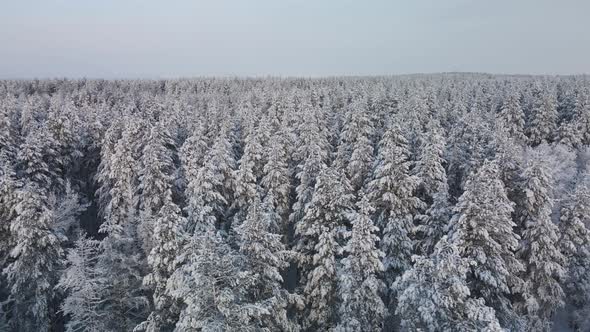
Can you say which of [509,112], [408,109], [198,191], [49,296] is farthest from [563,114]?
[49,296]

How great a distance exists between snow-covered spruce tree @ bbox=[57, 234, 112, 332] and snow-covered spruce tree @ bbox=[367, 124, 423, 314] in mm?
14303

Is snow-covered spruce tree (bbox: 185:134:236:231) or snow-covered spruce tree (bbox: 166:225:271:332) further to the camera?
snow-covered spruce tree (bbox: 185:134:236:231)

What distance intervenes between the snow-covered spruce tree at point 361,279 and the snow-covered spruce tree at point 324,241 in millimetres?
1621

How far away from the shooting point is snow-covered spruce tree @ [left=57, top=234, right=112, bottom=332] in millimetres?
18969

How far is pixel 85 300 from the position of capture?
19.5 m

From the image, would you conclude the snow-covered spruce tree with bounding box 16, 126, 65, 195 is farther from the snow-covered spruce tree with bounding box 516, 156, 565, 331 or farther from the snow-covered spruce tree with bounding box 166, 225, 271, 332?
the snow-covered spruce tree with bounding box 516, 156, 565, 331

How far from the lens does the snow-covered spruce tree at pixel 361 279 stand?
18281 millimetres

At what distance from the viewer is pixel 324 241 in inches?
808

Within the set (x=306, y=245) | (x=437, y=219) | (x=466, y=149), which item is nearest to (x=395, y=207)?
(x=437, y=219)

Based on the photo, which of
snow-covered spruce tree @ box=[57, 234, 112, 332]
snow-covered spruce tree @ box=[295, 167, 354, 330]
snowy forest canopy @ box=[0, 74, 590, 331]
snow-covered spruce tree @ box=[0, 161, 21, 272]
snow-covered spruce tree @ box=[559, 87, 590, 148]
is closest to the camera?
snowy forest canopy @ box=[0, 74, 590, 331]

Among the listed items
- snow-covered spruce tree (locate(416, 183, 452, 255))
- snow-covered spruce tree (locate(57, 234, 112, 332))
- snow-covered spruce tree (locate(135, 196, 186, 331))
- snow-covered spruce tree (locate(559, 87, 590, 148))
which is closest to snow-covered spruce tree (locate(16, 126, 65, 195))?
snow-covered spruce tree (locate(57, 234, 112, 332))

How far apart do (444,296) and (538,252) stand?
41.8 feet

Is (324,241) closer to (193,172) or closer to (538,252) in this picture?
(538,252)

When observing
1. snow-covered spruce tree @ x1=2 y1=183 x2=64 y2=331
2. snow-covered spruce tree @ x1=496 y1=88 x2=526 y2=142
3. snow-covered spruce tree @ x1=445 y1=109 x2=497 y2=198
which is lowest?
snow-covered spruce tree @ x1=2 y1=183 x2=64 y2=331
